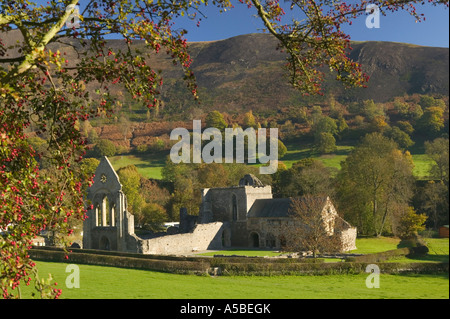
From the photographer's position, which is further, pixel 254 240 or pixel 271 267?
pixel 254 240

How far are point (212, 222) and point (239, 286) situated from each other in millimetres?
23720

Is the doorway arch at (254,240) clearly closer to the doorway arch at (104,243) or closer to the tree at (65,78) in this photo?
the doorway arch at (104,243)

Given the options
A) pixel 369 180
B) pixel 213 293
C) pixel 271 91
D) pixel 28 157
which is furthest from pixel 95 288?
pixel 271 91

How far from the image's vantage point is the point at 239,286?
22.4 metres

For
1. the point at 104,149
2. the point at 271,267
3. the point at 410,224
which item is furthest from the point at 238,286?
the point at 104,149

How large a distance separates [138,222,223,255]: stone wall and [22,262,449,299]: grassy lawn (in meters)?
8.81

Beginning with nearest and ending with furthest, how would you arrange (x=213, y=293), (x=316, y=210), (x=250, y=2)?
(x=250, y=2) → (x=213, y=293) → (x=316, y=210)

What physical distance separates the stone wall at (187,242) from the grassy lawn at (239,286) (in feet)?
28.9

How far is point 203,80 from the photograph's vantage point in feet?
595

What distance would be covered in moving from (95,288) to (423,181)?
4757 centimetres

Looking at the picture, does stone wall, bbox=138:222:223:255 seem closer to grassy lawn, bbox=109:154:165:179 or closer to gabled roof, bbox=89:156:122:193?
gabled roof, bbox=89:156:122:193

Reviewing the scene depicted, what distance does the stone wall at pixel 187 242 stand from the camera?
37062mm
